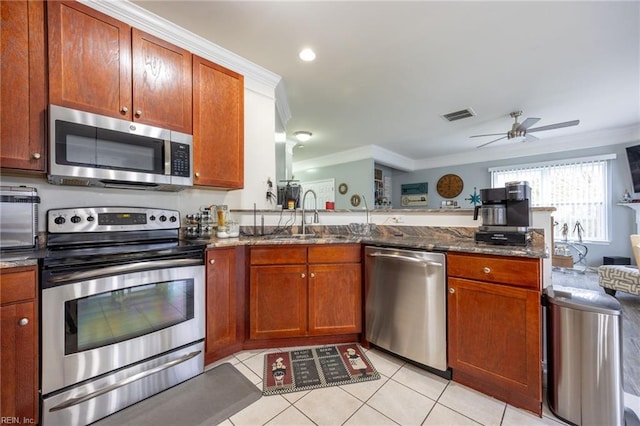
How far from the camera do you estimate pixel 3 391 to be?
1134 mm

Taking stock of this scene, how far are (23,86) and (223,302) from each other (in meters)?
1.73

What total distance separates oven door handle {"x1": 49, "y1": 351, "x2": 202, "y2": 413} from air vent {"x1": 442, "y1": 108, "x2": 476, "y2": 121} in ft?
14.0

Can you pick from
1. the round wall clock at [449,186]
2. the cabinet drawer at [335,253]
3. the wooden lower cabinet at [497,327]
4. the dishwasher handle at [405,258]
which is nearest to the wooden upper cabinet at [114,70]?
the cabinet drawer at [335,253]

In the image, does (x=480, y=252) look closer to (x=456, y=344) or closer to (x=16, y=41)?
(x=456, y=344)

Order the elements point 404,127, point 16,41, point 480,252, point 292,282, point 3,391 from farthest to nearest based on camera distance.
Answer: point 404,127 < point 292,282 < point 480,252 < point 16,41 < point 3,391

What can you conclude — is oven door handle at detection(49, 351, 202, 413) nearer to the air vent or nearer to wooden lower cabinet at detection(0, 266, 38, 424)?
→ wooden lower cabinet at detection(0, 266, 38, 424)

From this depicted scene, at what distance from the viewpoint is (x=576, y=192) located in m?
4.94

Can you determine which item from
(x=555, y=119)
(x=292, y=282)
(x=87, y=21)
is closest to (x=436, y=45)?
(x=292, y=282)

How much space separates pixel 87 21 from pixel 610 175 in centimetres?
738

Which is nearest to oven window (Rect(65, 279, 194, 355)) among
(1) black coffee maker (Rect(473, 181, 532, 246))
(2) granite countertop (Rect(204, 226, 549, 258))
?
(2) granite countertop (Rect(204, 226, 549, 258))

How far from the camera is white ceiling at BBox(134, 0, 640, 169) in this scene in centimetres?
185

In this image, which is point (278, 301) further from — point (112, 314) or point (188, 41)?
point (188, 41)

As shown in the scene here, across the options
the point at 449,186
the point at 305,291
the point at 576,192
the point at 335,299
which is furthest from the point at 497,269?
the point at 449,186

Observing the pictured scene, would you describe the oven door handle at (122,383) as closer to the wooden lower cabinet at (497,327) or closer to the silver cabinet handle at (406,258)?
the silver cabinet handle at (406,258)
